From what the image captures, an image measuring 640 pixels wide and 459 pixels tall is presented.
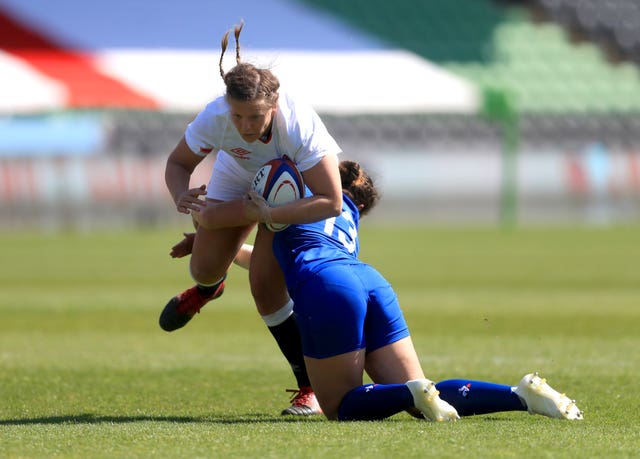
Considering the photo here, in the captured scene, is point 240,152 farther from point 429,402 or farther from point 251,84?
point 429,402

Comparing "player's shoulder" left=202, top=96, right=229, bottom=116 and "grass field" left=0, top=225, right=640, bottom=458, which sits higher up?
"player's shoulder" left=202, top=96, right=229, bottom=116

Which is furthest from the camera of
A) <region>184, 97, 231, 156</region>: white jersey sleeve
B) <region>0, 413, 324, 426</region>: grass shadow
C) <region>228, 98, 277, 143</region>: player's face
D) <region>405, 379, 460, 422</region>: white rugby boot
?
<region>184, 97, 231, 156</region>: white jersey sleeve

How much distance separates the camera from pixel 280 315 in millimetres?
6105

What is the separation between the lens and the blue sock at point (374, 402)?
4918 millimetres

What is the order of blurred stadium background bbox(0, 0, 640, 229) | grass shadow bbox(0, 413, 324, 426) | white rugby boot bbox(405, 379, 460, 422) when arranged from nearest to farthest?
1. white rugby boot bbox(405, 379, 460, 422)
2. grass shadow bbox(0, 413, 324, 426)
3. blurred stadium background bbox(0, 0, 640, 229)

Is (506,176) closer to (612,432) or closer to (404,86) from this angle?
(404,86)

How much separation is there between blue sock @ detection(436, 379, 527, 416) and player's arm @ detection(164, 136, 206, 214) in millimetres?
1550

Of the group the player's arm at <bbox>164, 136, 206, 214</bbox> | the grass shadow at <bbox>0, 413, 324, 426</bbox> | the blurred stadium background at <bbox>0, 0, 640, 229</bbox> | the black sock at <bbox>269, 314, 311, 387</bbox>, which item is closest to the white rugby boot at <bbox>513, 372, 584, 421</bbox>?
the grass shadow at <bbox>0, 413, 324, 426</bbox>

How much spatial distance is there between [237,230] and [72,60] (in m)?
25.2

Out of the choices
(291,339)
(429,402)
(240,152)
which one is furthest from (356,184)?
(429,402)

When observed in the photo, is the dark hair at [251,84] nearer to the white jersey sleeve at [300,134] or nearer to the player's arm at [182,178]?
the white jersey sleeve at [300,134]

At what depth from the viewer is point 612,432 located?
4684 millimetres

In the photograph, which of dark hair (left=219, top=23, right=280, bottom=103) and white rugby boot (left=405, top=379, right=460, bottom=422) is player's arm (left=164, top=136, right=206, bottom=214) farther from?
white rugby boot (left=405, top=379, right=460, bottom=422)

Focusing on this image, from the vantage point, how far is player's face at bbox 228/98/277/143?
5.04 metres
